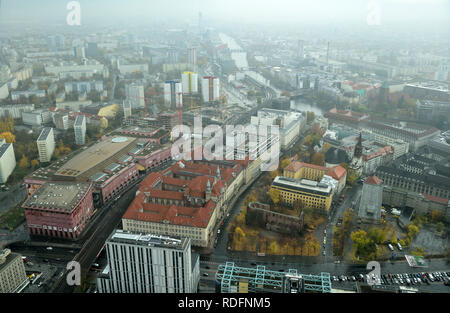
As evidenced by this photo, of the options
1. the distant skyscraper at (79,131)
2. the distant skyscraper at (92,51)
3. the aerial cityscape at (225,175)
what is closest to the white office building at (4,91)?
the aerial cityscape at (225,175)

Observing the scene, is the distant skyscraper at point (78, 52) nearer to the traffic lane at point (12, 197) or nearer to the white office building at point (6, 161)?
the white office building at point (6, 161)

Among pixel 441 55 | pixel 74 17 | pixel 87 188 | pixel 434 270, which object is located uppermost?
pixel 74 17

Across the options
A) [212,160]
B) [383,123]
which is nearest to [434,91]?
[383,123]

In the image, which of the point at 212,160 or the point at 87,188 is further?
the point at 212,160

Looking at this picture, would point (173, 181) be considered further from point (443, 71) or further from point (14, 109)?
point (443, 71)

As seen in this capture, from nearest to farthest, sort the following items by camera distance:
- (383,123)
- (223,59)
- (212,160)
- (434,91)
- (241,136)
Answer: (212,160) → (241,136) → (383,123) → (434,91) → (223,59)
